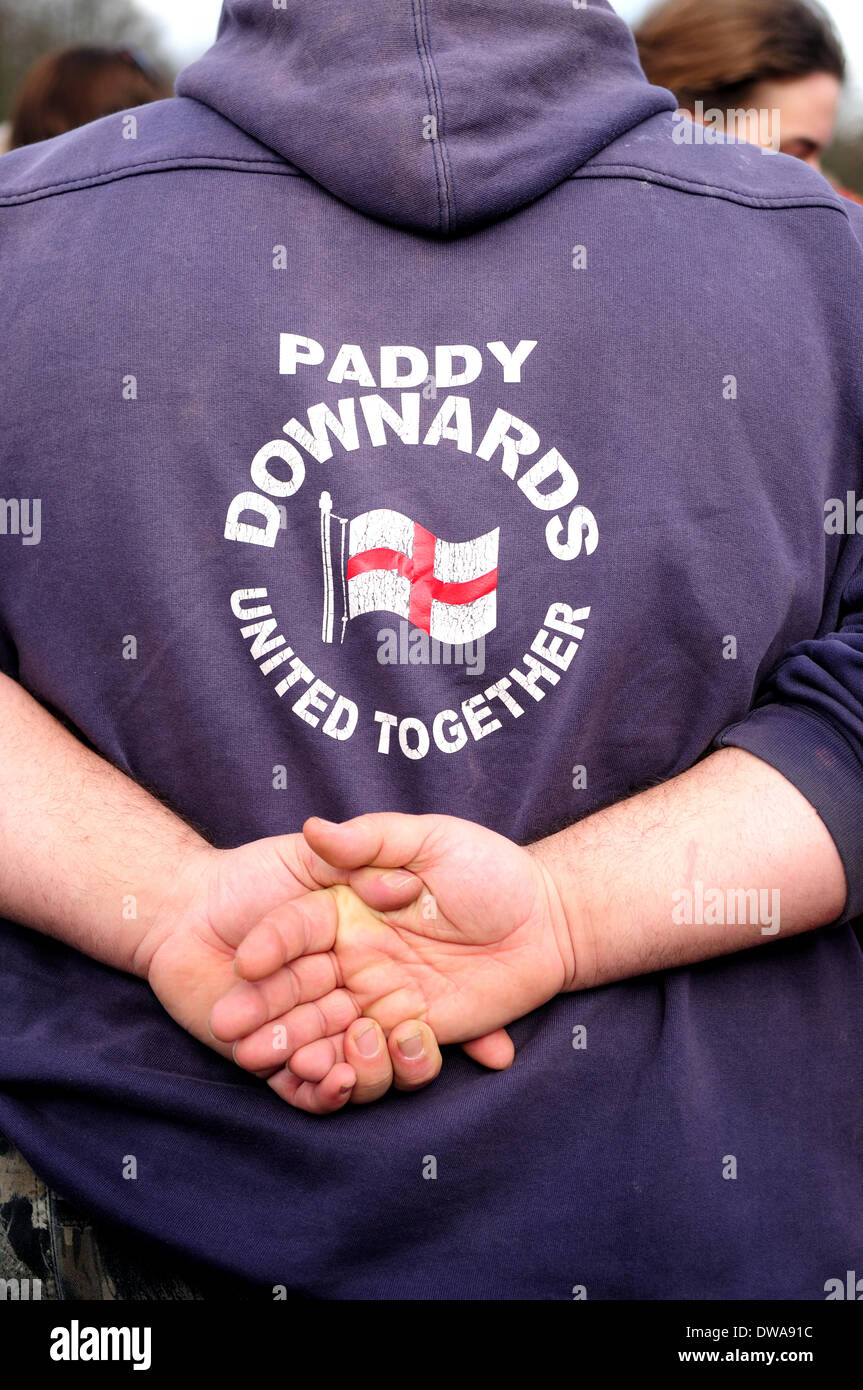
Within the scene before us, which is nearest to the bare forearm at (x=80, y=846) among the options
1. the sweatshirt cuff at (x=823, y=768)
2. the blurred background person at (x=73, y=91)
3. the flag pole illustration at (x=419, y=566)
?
the flag pole illustration at (x=419, y=566)

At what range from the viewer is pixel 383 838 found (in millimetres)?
1232

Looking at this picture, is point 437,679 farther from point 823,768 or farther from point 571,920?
point 823,768

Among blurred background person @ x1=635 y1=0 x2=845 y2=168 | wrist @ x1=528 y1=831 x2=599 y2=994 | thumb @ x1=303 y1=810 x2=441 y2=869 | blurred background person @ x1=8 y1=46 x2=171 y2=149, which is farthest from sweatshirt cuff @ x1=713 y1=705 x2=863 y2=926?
blurred background person @ x1=8 y1=46 x2=171 y2=149

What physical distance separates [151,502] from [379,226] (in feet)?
1.34

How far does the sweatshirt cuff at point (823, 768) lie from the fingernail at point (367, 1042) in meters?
0.52

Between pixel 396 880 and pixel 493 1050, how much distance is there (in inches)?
8.6

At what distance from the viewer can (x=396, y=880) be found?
1254 mm

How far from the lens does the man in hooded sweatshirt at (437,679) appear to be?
1277 mm

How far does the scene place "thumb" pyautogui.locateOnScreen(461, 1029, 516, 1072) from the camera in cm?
130

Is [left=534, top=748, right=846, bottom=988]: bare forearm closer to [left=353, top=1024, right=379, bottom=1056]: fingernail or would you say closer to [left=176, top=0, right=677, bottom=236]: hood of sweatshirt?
[left=353, top=1024, right=379, bottom=1056]: fingernail

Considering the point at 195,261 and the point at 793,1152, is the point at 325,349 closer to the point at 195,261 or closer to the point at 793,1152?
the point at 195,261

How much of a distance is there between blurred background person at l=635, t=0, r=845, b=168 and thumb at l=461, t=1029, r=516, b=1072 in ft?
8.08

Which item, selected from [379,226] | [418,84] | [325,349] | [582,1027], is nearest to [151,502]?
[325,349]

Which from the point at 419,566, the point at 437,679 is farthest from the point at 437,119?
the point at 437,679
